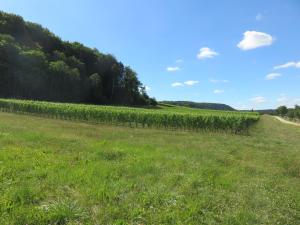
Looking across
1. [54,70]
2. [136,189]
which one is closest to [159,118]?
[136,189]

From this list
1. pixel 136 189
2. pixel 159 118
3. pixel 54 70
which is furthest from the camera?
pixel 54 70

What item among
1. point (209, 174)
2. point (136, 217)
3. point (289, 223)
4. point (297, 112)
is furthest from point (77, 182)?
point (297, 112)

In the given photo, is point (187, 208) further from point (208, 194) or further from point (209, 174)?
point (209, 174)

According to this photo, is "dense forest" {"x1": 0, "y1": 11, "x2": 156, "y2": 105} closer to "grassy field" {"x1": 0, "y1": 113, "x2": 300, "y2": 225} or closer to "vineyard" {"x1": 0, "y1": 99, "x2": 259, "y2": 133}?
"vineyard" {"x1": 0, "y1": 99, "x2": 259, "y2": 133}

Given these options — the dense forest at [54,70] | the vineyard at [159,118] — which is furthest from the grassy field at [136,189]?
the dense forest at [54,70]

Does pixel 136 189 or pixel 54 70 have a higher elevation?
pixel 54 70

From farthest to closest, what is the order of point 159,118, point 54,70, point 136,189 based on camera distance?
point 54,70 < point 159,118 < point 136,189

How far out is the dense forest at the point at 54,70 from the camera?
2362 inches

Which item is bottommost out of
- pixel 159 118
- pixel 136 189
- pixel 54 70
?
pixel 136 189

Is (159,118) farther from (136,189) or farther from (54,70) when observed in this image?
(54,70)

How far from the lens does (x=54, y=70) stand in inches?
2633

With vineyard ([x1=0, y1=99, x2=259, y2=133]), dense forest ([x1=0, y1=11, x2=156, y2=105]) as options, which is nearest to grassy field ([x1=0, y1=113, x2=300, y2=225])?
vineyard ([x1=0, y1=99, x2=259, y2=133])

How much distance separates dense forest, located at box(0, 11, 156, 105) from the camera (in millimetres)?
60000

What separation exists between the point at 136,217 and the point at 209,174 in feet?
11.3
